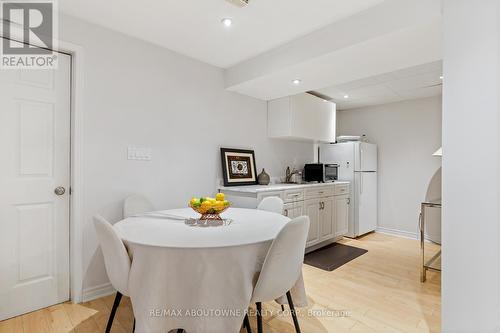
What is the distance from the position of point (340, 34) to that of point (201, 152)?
6.13 feet

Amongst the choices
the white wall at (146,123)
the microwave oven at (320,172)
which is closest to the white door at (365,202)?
the microwave oven at (320,172)

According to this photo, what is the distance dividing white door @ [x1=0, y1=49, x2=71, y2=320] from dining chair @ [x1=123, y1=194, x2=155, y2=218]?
1.58 feet

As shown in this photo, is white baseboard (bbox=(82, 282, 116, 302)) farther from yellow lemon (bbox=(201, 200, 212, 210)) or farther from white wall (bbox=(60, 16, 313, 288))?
yellow lemon (bbox=(201, 200, 212, 210))

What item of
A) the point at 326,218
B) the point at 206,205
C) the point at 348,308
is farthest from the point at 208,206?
the point at 326,218

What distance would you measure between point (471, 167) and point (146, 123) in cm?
262

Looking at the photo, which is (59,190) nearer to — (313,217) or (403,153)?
(313,217)

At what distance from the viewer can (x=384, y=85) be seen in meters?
3.72

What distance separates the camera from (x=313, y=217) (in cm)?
367

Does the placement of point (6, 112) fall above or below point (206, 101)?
below

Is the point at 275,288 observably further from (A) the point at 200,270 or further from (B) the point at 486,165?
(B) the point at 486,165

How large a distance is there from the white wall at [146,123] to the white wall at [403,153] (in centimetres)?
278

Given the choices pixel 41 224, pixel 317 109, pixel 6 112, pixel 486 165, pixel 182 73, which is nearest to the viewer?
pixel 486 165

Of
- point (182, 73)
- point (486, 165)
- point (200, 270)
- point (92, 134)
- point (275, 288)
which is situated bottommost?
point (275, 288)

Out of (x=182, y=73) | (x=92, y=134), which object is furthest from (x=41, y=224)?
(x=182, y=73)
